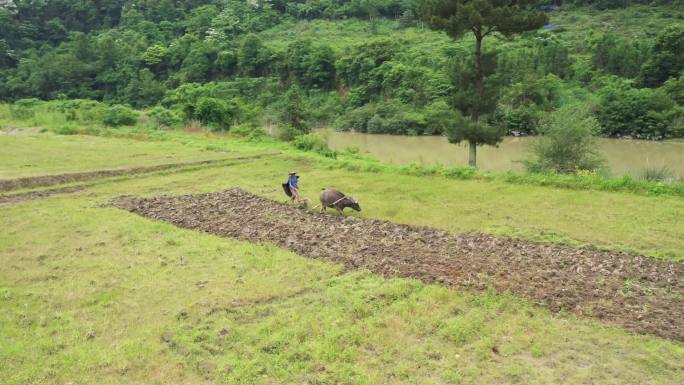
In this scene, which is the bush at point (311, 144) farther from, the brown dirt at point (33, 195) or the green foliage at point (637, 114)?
the green foliage at point (637, 114)

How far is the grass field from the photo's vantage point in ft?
21.0

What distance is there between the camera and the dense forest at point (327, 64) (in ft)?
129

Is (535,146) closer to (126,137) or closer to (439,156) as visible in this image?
(439,156)

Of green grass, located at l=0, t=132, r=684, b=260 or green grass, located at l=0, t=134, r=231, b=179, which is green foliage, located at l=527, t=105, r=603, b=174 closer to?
green grass, located at l=0, t=132, r=684, b=260

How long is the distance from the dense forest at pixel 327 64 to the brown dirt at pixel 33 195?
14748 millimetres

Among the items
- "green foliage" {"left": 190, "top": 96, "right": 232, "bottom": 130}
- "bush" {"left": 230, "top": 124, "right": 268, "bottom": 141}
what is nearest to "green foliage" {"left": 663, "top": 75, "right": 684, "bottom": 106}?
"bush" {"left": 230, "top": 124, "right": 268, "bottom": 141}

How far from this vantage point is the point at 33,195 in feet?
57.4

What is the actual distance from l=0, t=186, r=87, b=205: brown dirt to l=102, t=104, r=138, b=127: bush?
22.4 meters

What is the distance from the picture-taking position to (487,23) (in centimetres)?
1978

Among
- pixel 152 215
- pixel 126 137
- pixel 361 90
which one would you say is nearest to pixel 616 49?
pixel 361 90

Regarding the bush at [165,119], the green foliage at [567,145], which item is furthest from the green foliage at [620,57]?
the bush at [165,119]

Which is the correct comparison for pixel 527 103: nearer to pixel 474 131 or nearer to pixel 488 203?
pixel 474 131

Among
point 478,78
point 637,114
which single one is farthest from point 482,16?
point 637,114

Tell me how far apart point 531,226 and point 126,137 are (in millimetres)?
28713
